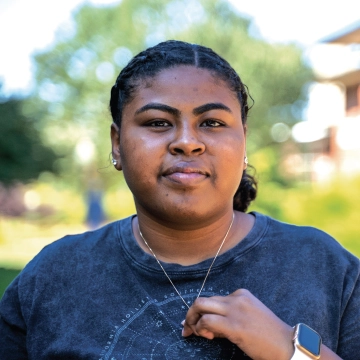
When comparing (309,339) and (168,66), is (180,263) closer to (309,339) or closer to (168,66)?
(309,339)

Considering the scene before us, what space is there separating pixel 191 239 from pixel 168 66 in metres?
0.59

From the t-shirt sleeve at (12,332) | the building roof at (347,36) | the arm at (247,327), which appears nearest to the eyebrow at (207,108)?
the arm at (247,327)

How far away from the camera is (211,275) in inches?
71.0

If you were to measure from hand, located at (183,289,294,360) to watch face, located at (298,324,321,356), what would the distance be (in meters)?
0.03

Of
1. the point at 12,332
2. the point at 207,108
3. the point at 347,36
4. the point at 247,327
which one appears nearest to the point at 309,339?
the point at 247,327

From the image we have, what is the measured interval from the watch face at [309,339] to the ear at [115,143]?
895 millimetres

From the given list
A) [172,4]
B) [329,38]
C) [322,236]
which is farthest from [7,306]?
[172,4]

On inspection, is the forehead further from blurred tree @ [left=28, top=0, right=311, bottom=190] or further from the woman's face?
blurred tree @ [left=28, top=0, right=311, bottom=190]

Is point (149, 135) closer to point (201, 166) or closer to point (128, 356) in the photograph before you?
point (201, 166)

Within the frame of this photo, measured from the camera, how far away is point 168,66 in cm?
184

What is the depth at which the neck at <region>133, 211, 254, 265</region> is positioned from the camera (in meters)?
1.87

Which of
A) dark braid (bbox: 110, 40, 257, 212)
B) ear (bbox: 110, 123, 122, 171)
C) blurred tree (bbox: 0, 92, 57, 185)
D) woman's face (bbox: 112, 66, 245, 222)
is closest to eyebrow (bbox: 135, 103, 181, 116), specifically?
woman's face (bbox: 112, 66, 245, 222)

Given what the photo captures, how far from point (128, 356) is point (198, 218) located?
1.56 feet

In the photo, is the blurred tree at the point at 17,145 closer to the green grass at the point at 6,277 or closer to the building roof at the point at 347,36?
the green grass at the point at 6,277
